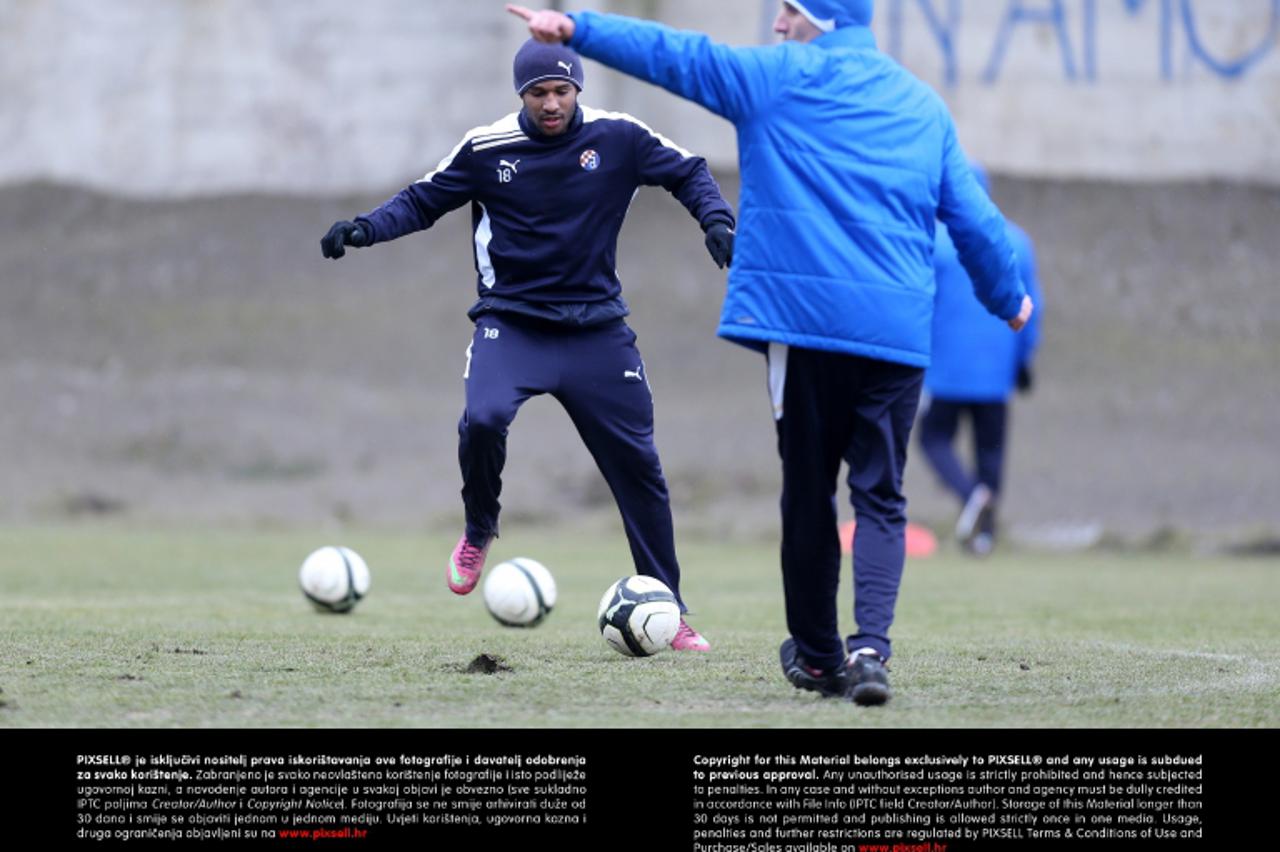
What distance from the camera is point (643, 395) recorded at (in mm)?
6945

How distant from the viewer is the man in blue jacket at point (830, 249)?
5098 mm

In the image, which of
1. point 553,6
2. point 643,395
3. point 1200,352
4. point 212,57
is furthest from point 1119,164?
point 643,395

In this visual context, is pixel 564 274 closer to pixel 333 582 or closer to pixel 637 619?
pixel 637 619

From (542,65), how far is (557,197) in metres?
0.48

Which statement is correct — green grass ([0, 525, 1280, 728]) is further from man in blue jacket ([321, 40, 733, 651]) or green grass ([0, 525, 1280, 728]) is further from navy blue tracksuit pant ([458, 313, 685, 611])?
man in blue jacket ([321, 40, 733, 651])

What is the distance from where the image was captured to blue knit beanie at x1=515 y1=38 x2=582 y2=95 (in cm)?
669

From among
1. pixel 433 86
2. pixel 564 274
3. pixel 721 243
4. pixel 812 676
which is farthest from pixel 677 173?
pixel 433 86

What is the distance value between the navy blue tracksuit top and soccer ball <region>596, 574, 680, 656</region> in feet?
3.36

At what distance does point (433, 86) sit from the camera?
20.7 metres

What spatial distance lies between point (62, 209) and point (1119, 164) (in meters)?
11.7

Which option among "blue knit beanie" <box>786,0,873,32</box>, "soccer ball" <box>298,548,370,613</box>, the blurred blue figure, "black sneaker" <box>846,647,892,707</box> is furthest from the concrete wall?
"black sneaker" <box>846,647,892,707</box>

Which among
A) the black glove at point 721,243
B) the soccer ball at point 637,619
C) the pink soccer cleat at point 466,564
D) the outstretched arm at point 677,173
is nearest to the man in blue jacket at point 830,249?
the black glove at point 721,243

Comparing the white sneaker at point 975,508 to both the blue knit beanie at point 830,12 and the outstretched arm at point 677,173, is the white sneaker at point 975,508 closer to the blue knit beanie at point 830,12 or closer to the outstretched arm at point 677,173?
the outstretched arm at point 677,173

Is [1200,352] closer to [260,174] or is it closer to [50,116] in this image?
[260,174]
